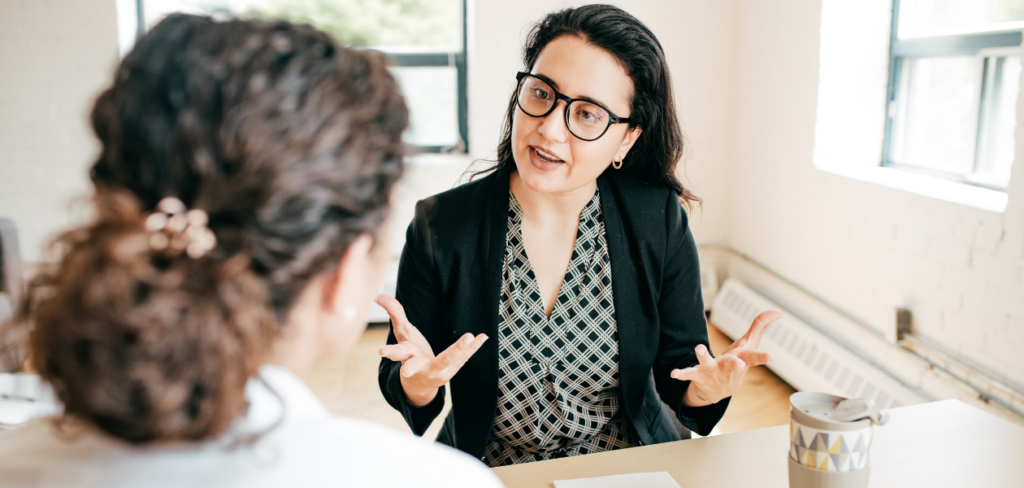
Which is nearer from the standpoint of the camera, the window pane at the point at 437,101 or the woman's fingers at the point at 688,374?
the woman's fingers at the point at 688,374

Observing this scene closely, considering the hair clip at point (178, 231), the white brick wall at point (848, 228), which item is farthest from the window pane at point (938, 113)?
the hair clip at point (178, 231)

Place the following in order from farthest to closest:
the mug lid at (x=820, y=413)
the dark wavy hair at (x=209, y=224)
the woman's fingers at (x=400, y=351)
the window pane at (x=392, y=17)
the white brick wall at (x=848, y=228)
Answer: the window pane at (x=392, y=17), the white brick wall at (x=848, y=228), the woman's fingers at (x=400, y=351), the mug lid at (x=820, y=413), the dark wavy hair at (x=209, y=224)

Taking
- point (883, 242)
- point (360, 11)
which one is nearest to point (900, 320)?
point (883, 242)

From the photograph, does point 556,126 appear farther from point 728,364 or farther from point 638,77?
point 728,364

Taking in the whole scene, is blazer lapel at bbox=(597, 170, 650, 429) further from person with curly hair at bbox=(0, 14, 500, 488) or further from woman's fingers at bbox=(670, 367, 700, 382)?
person with curly hair at bbox=(0, 14, 500, 488)

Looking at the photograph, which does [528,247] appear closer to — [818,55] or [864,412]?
[864,412]

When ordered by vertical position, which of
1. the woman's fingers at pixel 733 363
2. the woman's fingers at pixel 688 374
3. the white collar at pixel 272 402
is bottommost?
the woman's fingers at pixel 688 374

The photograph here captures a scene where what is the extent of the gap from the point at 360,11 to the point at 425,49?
38cm

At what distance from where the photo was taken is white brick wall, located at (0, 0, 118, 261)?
11.3ft

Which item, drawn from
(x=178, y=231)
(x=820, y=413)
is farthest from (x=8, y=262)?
(x=820, y=413)

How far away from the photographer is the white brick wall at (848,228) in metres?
2.14

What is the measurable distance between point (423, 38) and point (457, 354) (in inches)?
118

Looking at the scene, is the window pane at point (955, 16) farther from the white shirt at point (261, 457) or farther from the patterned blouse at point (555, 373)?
the white shirt at point (261, 457)

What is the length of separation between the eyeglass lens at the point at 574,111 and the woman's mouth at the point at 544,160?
0.21 feet
